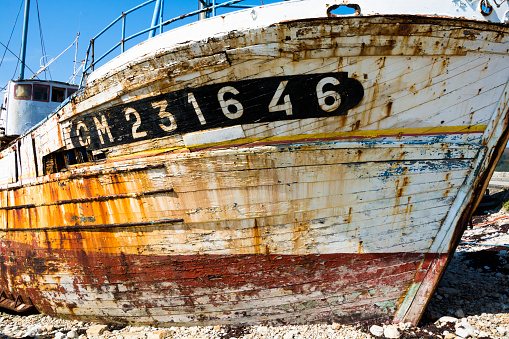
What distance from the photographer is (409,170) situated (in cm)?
334

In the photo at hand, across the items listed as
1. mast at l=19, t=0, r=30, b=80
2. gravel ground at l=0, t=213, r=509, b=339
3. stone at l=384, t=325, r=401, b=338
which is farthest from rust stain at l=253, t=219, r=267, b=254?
mast at l=19, t=0, r=30, b=80

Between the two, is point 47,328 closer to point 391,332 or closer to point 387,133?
point 391,332

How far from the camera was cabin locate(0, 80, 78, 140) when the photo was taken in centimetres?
786

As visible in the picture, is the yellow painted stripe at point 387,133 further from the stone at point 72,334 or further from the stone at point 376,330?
the stone at point 72,334

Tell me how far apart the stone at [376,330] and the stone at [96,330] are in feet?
11.7

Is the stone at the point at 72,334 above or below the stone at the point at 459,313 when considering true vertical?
below

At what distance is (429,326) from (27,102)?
31.0 ft

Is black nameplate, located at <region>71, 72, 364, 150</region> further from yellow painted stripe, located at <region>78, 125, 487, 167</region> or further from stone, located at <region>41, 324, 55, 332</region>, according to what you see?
stone, located at <region>41, 324, 55, 332</region>

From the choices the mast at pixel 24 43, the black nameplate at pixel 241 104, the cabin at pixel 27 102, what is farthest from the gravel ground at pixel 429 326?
the mast at pixel 24 43

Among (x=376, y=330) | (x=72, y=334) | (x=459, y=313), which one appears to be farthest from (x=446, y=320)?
(x=72, y=334)

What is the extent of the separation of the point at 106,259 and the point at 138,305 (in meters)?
0.74

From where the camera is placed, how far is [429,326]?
152 inches

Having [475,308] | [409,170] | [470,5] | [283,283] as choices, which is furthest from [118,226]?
[475,308]

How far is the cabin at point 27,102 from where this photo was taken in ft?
25.8
